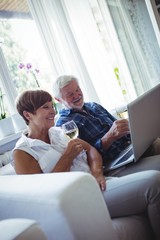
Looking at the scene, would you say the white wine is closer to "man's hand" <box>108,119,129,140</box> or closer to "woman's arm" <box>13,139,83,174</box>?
"woman's arm" <box>13,139,83,174</box>

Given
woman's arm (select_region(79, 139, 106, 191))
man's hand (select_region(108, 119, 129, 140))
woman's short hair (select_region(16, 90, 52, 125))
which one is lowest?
woman's arm (select_region(79, 139, 106, 191))

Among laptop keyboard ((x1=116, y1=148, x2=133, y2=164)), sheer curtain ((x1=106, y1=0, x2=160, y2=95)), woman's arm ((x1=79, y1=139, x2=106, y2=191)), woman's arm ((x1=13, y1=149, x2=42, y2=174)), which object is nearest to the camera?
woman's arm ((x1=13, y1=149, x2=42, y2=174))

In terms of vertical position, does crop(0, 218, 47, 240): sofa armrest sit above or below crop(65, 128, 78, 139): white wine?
below

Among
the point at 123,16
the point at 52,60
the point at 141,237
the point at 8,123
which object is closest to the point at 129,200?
the point at 141,237

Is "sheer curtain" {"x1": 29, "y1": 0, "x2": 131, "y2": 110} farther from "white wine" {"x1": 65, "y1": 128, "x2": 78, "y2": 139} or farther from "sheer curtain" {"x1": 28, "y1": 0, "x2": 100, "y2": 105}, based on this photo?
"white wine" {"x1": 65, "y1": 128, "x2": 78, "y2": 139}

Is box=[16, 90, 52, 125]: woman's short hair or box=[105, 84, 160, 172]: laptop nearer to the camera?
box=[105, 84, 160, 172]: laptop

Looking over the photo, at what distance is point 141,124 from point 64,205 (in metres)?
Result: 0.65

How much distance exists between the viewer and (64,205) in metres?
0.84

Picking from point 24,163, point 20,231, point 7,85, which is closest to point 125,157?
point 24,163

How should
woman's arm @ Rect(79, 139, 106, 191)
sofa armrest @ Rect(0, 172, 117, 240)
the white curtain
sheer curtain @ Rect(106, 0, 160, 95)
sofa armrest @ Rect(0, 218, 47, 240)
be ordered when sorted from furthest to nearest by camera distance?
sheer curtain @ Rect(106, 0, 160, 95)
the white curtain
woman's arm @ Rect(79, 139, 106, 191)
sofa armrest @ Rect(0, 172, 117, 240)
sofa armrest @ Rect(0, 218, 47, 240)

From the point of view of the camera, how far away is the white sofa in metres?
0.85

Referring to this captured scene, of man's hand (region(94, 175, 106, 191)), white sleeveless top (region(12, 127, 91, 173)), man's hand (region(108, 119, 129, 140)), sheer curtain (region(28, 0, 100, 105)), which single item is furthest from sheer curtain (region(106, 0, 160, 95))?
man's hand (region(94, 175, 106, 191))

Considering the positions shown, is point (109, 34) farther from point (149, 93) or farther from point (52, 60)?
point (149, 93)

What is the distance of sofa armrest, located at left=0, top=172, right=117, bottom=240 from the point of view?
33.5 inches
